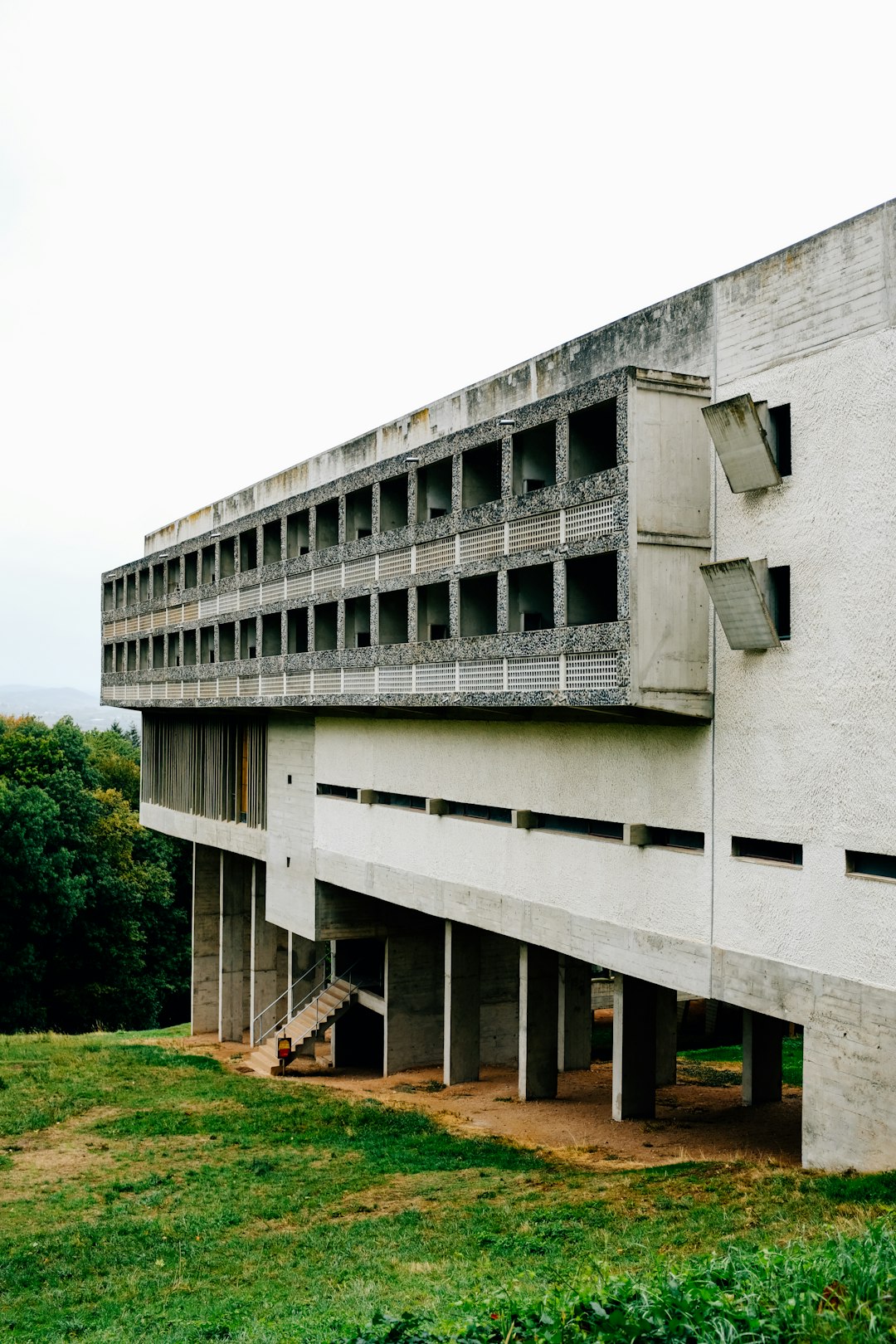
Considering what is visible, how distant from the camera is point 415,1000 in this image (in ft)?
108

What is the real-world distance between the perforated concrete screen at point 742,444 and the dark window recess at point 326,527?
13616 millimetres

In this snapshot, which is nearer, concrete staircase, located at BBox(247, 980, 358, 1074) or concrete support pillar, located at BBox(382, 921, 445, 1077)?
concrete support pillar, located at BBox(382, 921, 445, 1077)

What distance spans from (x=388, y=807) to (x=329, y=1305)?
1540 cm

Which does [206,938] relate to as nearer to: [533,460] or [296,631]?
[296,631]

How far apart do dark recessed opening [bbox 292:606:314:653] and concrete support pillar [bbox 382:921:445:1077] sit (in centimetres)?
835

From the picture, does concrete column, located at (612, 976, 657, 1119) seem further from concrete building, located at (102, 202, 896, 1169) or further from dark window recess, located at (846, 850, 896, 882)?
dark window recess, located at (846, 850, 896, 882)

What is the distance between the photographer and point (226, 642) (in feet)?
118

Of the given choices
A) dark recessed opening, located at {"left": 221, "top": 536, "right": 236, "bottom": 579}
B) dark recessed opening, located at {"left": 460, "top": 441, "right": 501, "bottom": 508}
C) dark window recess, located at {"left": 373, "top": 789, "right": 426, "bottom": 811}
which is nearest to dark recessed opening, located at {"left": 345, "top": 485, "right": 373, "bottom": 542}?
dark recessed opening, located at {"left": 460, "top": 441, "right": 501, "bottom": 508}

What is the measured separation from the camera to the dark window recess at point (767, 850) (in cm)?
1711

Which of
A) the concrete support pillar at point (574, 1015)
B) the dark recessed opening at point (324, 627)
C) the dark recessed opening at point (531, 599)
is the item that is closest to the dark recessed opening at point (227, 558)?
the dark recessed opening at point (324, 627)

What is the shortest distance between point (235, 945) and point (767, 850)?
99.2 feet

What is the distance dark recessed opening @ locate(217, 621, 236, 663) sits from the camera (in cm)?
3559

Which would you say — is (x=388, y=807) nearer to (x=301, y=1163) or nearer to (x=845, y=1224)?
(x=301, y=1163)

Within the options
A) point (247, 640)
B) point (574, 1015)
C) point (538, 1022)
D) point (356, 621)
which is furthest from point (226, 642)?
point (538, 1022)
